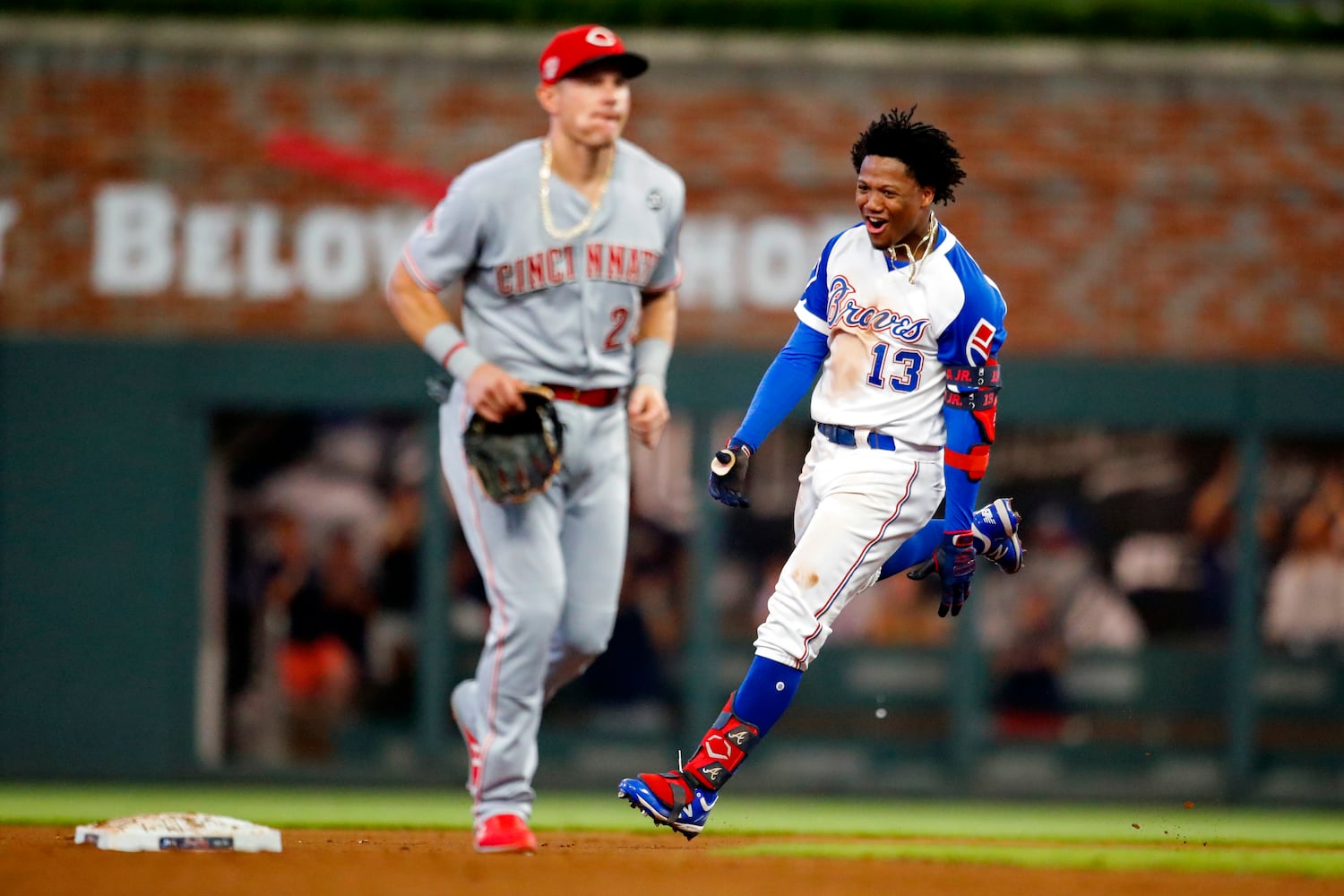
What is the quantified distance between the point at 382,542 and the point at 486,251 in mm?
7030

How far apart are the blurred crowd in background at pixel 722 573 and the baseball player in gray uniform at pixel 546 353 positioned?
6.36 metres

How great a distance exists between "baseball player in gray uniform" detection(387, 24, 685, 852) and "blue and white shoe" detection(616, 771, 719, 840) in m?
0.40

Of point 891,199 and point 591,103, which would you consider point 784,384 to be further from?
point 591,103

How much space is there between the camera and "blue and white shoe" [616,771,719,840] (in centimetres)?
548

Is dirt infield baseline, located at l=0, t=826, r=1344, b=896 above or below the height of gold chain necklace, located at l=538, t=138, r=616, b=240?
below

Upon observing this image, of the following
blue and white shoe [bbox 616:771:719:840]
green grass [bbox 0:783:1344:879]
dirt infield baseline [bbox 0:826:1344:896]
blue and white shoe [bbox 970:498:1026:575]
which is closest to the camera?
dirt infield baseline [bbox 0:826:1344:896]

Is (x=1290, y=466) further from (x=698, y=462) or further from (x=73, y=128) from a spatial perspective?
(x=73, y=128)

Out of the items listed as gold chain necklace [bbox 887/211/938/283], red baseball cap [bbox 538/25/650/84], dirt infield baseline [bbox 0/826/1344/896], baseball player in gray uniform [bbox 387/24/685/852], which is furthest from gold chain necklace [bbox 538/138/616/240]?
dirt infield baseline [bbox 0/826/1344/896]

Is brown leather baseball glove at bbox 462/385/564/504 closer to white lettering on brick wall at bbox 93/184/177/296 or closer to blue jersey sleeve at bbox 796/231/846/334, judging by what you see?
blue jersey sleeve at bbox 796/231/846/334

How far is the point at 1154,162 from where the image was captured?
12.7 meters

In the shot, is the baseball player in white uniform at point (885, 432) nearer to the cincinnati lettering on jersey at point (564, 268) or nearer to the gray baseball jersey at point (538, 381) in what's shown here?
the gray baseball jersey at point (538, 381)

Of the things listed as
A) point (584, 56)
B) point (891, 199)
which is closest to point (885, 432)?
point (891, 199)

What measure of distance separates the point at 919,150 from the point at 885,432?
89cm

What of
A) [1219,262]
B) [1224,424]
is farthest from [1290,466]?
[1219,262]
